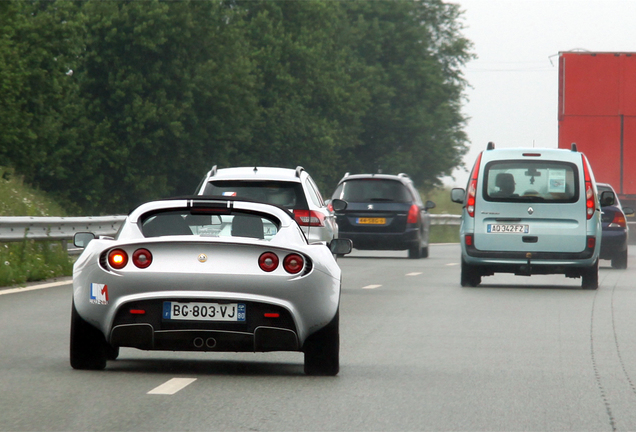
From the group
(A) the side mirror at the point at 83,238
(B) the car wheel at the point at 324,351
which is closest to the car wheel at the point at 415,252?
(A) the side mirror at the point at 83,238

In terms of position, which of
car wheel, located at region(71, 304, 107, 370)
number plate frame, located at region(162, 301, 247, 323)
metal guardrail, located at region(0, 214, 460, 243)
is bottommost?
metal guardrail, located at region(0, 214, 460, 243)

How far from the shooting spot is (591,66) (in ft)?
108

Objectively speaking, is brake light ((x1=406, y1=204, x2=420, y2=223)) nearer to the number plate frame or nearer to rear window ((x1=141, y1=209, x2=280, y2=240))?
rear window ((x1=141, y1=209, x2=280, y2=240))

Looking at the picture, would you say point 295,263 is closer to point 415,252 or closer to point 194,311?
point 194,311

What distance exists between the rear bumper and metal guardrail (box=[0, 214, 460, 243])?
5.71 m

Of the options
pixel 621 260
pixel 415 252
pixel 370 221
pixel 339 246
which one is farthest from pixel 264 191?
pixel 415 252

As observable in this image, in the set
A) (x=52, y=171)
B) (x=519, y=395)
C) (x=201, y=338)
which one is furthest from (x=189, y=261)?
(x=52, y=171)

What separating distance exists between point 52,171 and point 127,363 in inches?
1775

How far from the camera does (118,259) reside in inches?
332

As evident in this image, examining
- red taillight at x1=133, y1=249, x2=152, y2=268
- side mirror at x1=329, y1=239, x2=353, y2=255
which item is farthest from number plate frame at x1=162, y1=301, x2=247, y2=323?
side mirror at x1=329, y1=239, x2=353, y2=255

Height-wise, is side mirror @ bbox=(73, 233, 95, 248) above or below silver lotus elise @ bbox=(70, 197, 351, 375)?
above

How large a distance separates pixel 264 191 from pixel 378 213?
445 inches

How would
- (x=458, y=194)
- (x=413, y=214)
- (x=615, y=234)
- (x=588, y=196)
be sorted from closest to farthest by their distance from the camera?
(x=588, y=196), (x=458, y=194), (x=615, y=234), (x=413, y=214)

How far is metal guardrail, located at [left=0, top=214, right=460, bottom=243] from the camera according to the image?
60.8 feet
